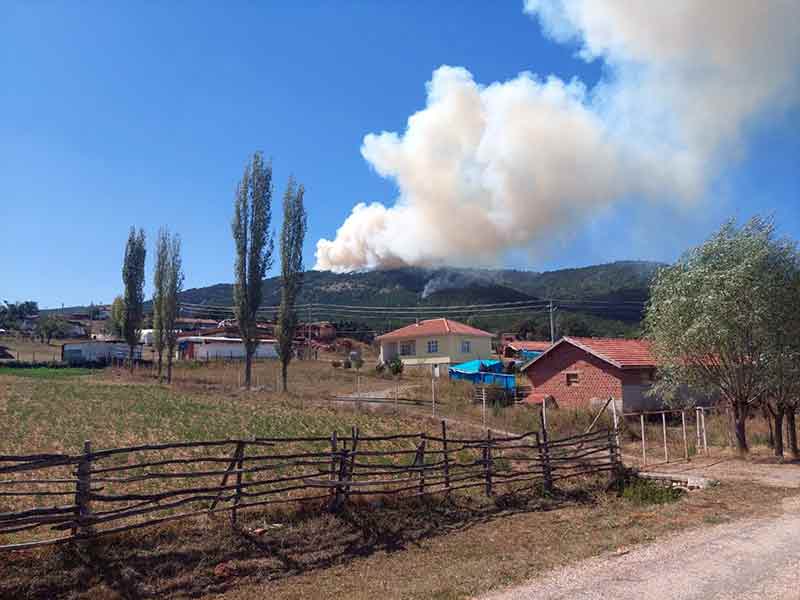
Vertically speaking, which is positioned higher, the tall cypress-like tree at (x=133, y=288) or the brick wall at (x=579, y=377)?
the tall cypress-like tree at (x=133, y=288)

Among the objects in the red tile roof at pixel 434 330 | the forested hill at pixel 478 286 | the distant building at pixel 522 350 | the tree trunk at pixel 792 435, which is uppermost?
the forested hill at pixel 478 286

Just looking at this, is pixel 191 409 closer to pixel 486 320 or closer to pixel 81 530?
pixel 81 530

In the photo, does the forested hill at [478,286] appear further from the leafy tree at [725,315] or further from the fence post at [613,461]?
the fence post at [613,461]

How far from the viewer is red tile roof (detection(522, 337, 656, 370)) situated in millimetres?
31469

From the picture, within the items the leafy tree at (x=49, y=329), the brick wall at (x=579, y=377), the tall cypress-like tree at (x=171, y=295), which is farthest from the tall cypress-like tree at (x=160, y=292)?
the leafy tree at (x=49, y=329)

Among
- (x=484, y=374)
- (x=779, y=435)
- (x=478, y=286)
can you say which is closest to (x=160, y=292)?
(x=484, y=374)

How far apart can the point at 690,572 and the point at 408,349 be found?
48.3 meters

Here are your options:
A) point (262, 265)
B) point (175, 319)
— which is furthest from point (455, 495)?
point (175, 319)

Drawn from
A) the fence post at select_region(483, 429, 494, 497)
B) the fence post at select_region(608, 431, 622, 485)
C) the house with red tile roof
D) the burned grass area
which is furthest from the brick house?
the fence post at select_region(483, 429, 494, 497)

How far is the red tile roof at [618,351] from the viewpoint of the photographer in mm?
31469

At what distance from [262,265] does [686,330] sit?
29.3 meters

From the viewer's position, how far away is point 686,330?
20109 mm

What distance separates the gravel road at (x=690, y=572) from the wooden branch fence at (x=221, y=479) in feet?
12.8

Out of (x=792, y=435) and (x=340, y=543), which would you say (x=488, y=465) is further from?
(x=792, y=435)
